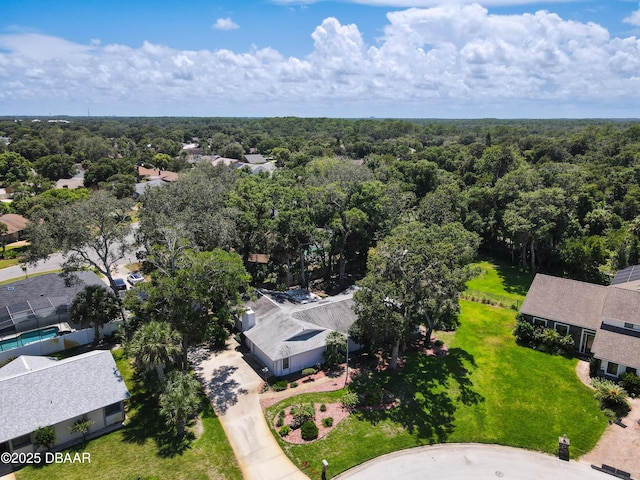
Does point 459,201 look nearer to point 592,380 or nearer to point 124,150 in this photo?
point 592,380

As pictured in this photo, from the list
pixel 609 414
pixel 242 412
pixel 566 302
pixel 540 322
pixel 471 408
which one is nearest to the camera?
pixel 609 414

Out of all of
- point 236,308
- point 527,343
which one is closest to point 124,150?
point 236,308

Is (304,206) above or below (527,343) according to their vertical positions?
above

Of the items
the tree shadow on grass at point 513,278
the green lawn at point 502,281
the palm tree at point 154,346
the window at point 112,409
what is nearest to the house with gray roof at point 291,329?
the palm tree at point 154,346

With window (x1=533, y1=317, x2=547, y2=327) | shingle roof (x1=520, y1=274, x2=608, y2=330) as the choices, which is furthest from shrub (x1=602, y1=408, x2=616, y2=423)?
window (x1=533, y1=317, x2=547, y2=327)

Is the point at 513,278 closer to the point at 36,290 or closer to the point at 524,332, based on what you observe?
the point at 524,332

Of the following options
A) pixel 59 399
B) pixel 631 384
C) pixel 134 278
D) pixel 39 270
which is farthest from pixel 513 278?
pixel 39 270
